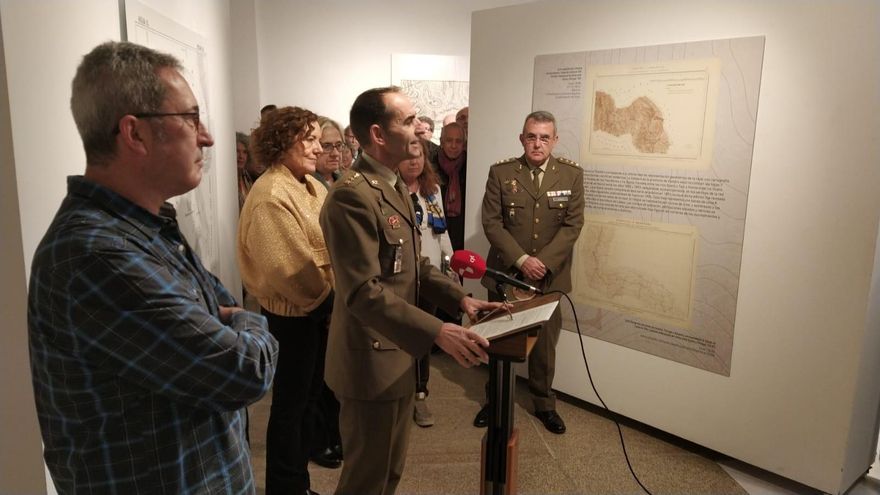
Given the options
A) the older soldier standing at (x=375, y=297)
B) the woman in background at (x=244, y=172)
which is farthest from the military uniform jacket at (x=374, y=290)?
the woman in background at (x=244, y=172)

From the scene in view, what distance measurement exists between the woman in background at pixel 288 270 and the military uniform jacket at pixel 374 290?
379mm

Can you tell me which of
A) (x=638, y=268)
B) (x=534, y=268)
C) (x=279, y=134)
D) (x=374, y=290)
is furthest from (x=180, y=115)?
(x=638, y=268)

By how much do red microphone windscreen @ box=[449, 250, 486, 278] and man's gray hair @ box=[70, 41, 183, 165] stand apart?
118 cm

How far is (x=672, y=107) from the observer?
3023 mm

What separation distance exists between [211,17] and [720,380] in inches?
135

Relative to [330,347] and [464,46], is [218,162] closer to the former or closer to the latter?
[330,347]

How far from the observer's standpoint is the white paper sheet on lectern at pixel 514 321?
1520 millimetres

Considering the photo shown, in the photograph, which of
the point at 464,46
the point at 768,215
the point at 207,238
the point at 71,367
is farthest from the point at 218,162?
the point at 464,46

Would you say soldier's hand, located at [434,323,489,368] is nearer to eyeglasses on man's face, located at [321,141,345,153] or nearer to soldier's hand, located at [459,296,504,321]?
soldier's hand, located at [459,296,504,321]

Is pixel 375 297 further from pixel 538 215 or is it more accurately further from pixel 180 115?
pixel 538 215

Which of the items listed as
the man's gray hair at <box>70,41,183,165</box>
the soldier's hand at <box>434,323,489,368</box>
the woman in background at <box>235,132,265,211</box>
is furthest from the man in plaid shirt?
the woman in background at <box>235,132,265,211</box>

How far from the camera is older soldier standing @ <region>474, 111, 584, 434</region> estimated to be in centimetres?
326

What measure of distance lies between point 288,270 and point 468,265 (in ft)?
2.44

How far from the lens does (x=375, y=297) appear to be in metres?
1.74
